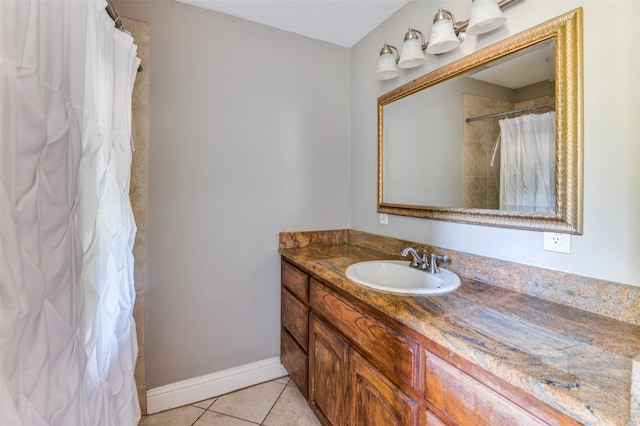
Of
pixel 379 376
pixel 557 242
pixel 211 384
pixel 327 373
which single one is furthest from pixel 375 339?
pixel 211 384

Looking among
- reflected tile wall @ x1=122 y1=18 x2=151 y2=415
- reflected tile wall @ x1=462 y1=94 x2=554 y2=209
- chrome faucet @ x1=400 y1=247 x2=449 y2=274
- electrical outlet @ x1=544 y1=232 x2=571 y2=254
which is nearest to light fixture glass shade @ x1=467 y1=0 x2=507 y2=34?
reflected tile wall @ x1=462 y1=94 x2=554 y2=209

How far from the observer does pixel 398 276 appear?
148cm

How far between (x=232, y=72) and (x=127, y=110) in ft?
2.56

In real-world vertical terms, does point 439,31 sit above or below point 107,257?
above

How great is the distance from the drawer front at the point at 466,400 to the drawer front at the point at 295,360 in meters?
0.92

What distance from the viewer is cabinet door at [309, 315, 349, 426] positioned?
48.9 inches

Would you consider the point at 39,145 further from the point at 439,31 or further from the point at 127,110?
the point at 439,31

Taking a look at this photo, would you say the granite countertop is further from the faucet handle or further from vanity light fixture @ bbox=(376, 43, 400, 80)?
vanity light fixture @ bbox=(376, 43, 400, 80)

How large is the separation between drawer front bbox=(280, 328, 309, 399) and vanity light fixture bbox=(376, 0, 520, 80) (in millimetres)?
1732

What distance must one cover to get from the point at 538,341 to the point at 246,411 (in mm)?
1605

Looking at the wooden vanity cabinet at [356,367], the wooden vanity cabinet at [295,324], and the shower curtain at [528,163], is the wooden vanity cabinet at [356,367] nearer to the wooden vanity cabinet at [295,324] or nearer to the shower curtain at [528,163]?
the wooden vanity cabinet at [295,324]

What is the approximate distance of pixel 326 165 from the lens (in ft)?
6.96

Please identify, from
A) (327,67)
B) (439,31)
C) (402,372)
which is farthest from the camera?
(327,67)

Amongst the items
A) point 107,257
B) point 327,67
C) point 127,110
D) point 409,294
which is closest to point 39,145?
point 107,257
